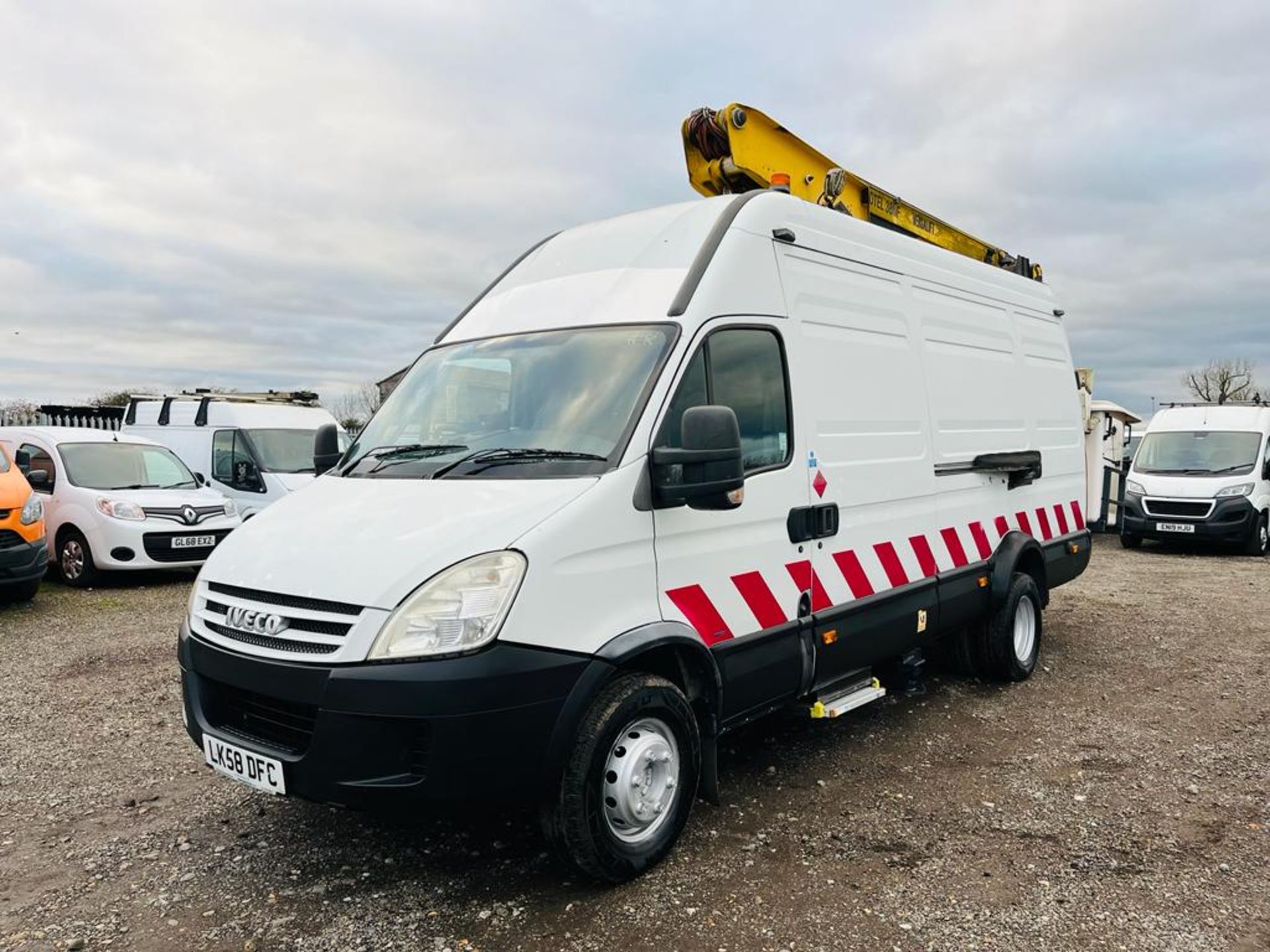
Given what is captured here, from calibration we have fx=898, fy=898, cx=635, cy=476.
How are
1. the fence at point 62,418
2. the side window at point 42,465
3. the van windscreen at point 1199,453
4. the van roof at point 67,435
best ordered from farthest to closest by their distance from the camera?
the fence at point 62,418 → the van windscreen at point 1199,453 → the van roof at point 67,435 → the side window at point 42,465

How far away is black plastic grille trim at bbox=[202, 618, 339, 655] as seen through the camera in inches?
118

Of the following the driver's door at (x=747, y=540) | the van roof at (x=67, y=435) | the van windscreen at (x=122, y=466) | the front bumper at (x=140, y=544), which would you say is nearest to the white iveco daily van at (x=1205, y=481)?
the driver's door at (x=747, y=540)

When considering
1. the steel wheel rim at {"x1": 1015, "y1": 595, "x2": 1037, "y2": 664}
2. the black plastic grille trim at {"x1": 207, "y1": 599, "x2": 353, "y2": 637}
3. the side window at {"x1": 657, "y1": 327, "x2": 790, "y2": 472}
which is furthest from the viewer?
the steel wheel rim at {"x1": 1015, "y1": 595, "x2": 1037, "y2": 664}

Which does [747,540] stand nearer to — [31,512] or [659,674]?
[659,674]

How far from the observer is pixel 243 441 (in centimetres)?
1216

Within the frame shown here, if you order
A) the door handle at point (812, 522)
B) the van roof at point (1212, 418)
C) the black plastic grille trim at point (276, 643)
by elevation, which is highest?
the van roof at point (1212, 418)

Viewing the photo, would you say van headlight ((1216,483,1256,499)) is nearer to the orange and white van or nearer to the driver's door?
the driver's door

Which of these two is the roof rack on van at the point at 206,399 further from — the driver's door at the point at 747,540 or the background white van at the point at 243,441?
the driver's door at the point at 747,540

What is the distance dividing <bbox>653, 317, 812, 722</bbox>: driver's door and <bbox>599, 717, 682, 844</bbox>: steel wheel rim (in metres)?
0.38

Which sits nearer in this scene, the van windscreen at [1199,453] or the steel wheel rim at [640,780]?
the steel wheel rim at [640,780]

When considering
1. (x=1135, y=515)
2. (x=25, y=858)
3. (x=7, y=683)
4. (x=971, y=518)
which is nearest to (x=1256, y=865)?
(x=971, y=518)

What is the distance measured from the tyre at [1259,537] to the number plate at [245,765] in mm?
14081

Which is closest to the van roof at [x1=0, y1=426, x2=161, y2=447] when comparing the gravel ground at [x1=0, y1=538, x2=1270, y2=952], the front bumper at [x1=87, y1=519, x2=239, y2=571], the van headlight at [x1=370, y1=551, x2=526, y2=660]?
the front bumper at [x1=87, y1=519, x2=239, y2=571]

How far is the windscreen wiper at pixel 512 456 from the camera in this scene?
11.2 ft
